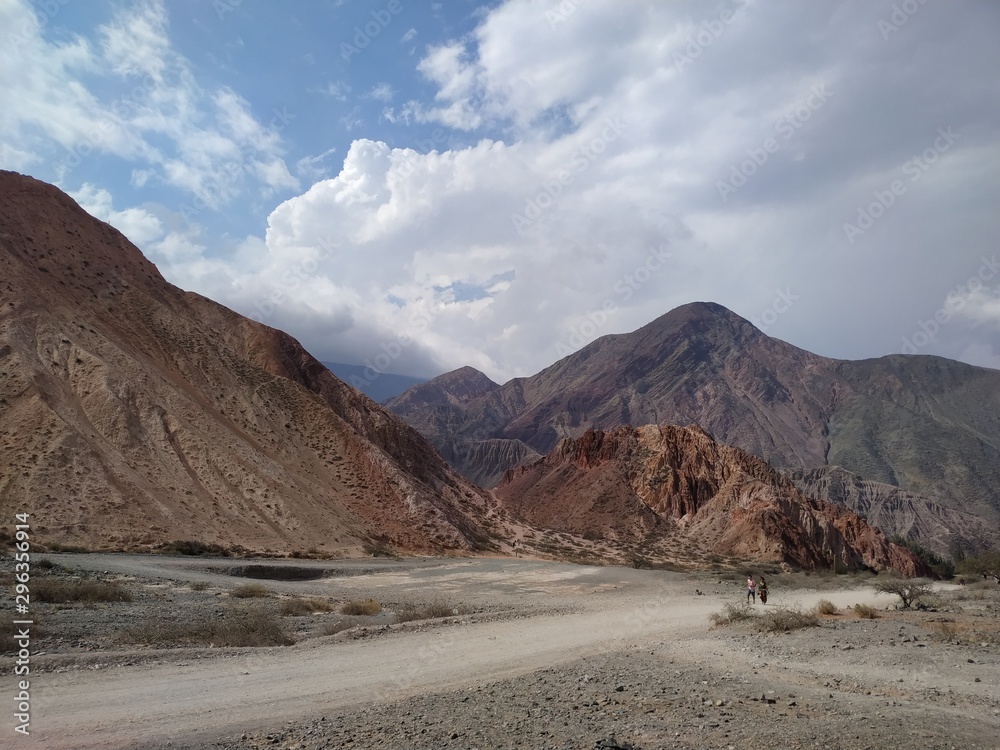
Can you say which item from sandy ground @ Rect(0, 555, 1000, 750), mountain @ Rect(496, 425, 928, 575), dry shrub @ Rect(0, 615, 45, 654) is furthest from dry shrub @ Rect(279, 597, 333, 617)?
mountain @ Rect(496, 425, 928, 575)

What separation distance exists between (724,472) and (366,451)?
48687 mm

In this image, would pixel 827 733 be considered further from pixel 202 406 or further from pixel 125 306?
pixel 125 306

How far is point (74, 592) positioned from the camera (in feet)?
49.1

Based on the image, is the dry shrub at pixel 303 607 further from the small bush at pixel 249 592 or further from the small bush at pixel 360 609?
the small bush at pixel 249 592

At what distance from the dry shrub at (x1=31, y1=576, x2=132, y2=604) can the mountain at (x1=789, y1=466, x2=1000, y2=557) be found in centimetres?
11987

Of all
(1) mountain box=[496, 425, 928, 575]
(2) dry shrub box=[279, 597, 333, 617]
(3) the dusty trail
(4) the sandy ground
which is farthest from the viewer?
(1) mountain box=[496, 425, 928, 575]

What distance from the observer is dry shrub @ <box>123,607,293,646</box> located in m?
11.6

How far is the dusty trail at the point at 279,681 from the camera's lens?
7250 mm

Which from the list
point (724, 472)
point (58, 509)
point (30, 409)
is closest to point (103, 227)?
point (30, 409)

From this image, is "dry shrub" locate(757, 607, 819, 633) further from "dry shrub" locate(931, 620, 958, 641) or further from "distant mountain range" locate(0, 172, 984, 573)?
"distant mountain range" locate(0, 172, 984, 573)

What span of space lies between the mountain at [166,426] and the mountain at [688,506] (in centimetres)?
1836

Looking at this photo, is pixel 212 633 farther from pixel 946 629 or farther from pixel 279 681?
pixel 946 629

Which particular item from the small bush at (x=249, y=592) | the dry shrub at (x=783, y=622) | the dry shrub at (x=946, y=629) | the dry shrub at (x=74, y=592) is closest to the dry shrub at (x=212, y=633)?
the dry shrub at (x=74, y=592)

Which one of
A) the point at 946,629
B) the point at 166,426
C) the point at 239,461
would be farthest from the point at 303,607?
the point at 166,426
